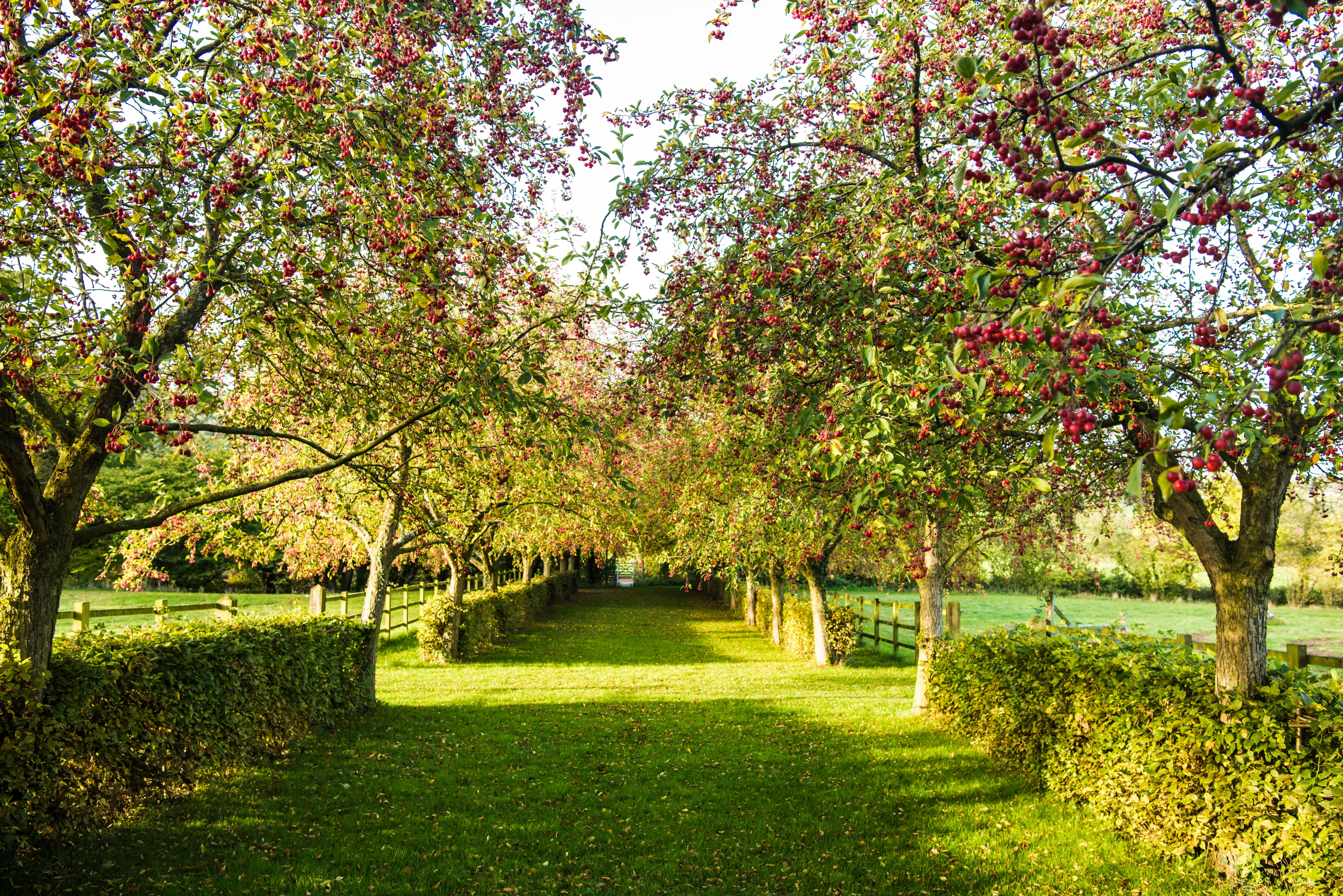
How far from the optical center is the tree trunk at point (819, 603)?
56.3 ft

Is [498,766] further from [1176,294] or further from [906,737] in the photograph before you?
[1176,294]

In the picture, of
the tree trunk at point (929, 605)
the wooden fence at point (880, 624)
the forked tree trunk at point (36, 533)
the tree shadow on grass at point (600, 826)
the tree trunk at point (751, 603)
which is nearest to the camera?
the forked tree trunk at point (36, 533)

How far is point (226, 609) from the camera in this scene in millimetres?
9828

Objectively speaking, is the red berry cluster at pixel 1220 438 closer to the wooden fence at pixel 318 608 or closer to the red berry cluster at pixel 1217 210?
A: the red berry cluster at pixel 1217 210

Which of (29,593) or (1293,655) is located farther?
(1293,655)

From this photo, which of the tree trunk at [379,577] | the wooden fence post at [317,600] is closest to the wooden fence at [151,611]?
the wooden fence post at [317,600]

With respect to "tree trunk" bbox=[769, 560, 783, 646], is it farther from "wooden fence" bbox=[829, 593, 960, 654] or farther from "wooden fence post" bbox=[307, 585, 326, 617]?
"wooden fence post" bbox=[307, 585, 326, 617]

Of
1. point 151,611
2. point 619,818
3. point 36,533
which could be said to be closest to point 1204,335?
point 619,818

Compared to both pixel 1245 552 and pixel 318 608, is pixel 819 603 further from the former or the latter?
pixel 1245 552

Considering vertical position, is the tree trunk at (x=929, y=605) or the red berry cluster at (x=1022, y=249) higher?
the red berry cluster at (x=1022, y=249)

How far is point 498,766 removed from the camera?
8.59 metres

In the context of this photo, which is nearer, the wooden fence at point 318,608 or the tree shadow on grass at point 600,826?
the tree shadow on grass at point 600,826

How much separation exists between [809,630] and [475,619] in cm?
851

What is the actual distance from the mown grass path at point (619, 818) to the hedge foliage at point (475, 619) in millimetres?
5005
